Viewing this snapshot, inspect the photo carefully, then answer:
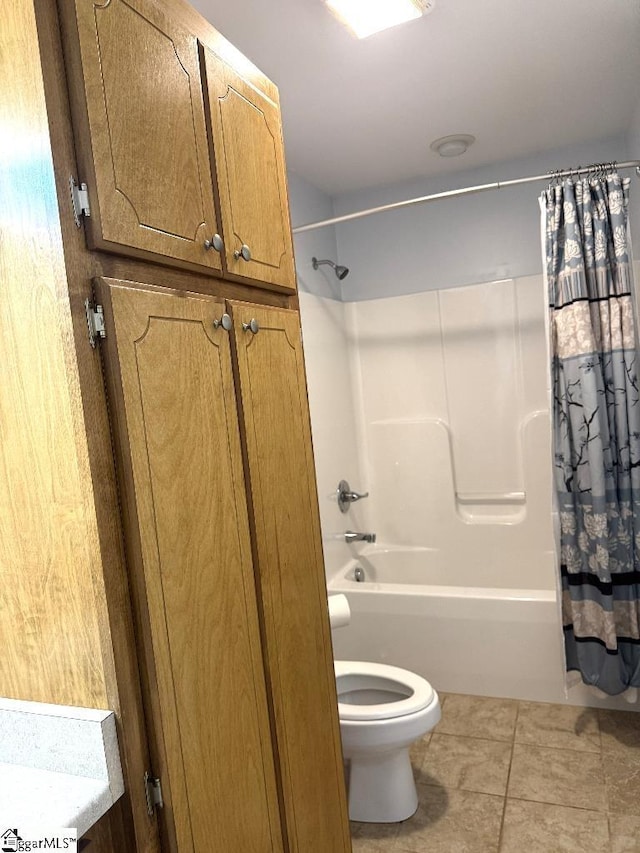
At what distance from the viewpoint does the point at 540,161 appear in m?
3.11

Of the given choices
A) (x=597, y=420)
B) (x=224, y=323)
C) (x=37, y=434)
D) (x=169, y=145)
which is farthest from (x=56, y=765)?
(x=597, y=420)

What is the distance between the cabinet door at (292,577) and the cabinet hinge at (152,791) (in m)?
0.36

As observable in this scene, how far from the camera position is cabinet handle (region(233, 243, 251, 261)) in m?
1.33

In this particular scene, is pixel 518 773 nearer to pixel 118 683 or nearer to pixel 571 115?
pixel 118 683

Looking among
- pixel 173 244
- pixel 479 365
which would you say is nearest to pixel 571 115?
Answer: pixel 479 365

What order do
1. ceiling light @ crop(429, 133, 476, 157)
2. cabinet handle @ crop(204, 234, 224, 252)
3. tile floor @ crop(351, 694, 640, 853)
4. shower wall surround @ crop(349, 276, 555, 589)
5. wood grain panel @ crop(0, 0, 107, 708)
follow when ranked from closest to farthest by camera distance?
wood grain panel @ crop(0, 0, 107, 708) → cabinet handle @ crop(204, 234, 224, 252) → tile floor @ crop(351, 694, 640, 853) → ceiling light @ crop(429, 133, 476, 157) → shower wall surround @ crop(349, 276, 555, 589)

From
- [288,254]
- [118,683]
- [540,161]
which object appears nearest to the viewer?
[118,683]

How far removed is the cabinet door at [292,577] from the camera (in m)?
1.35

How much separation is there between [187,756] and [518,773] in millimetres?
1726

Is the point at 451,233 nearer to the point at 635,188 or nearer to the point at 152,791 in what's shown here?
the point at 635,188

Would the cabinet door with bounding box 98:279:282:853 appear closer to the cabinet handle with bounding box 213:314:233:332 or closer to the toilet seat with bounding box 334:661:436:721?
the cabinet handle with bounding box 213:314:233:332

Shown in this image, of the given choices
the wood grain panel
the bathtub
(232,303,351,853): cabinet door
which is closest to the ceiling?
(232,303,351,853): cabinet door

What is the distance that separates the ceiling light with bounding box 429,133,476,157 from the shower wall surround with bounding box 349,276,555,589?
0.70m

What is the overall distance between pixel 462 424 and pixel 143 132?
264 cm
